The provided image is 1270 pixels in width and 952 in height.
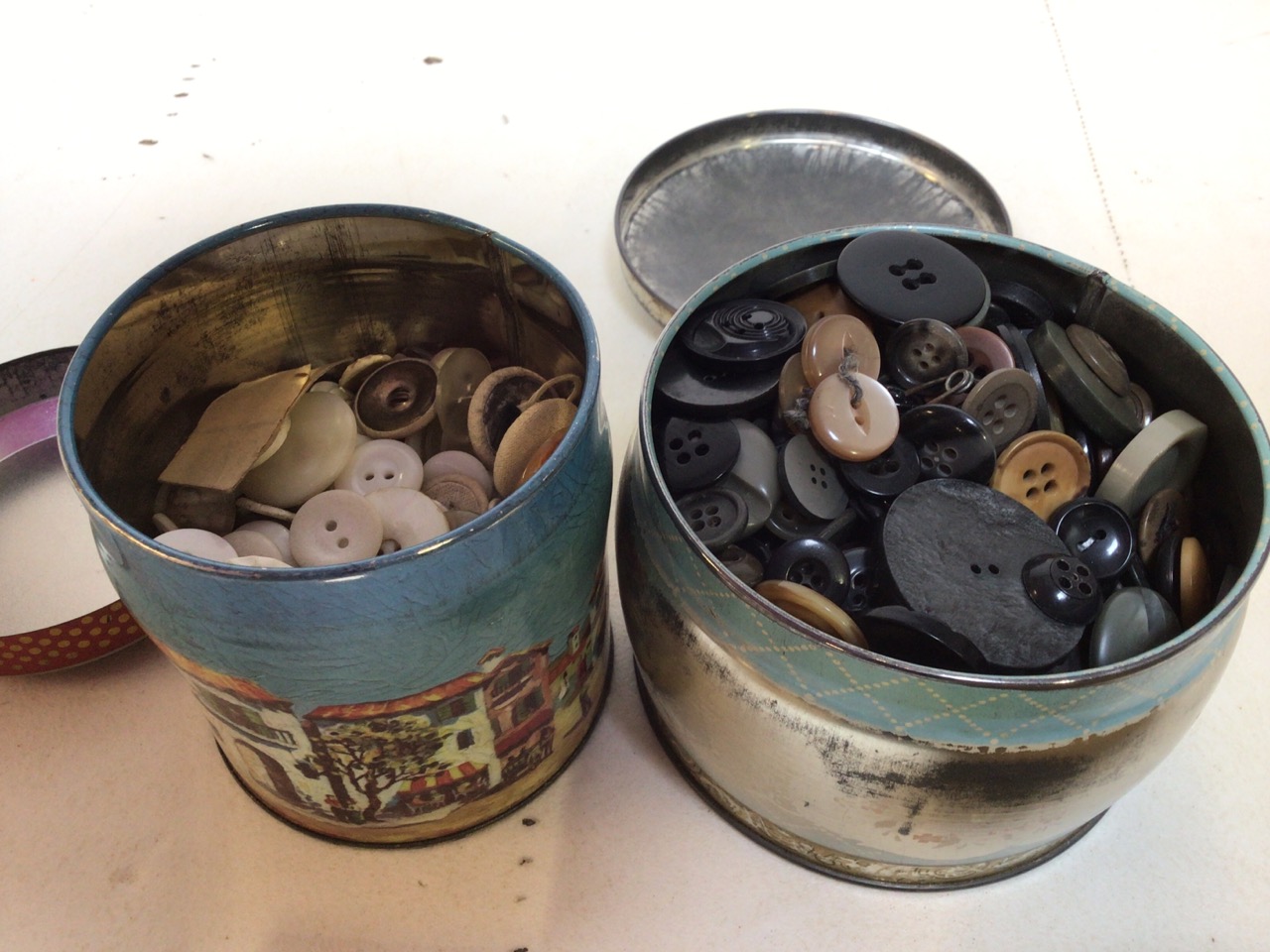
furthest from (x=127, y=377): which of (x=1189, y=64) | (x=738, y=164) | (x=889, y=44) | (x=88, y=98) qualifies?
(x=1189, y=64)

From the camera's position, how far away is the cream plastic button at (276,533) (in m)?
0.63

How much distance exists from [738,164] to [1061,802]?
2.21 feet

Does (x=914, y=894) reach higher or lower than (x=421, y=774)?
lower

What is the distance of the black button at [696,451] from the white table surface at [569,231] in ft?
0.64

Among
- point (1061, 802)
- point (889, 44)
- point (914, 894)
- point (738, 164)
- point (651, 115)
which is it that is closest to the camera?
point (1061, 802)

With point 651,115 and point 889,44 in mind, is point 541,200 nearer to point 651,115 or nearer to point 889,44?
point 651,115

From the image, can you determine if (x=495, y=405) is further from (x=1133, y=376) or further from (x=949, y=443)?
(x=1133, y=376)

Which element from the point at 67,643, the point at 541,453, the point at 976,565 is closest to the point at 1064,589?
the point at 976,565

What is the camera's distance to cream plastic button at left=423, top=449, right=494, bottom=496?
676 millimetres

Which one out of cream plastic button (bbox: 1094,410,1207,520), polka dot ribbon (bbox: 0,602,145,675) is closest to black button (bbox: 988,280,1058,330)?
cream plastic button (bbox: 1094,410,1207,520)

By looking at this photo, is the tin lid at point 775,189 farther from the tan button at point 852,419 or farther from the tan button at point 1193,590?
the tan button at point 1193,590

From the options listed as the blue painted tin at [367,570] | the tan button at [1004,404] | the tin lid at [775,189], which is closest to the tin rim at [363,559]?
the blue painted tin at [367,570]

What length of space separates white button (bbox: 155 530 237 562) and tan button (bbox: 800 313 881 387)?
1.07ft

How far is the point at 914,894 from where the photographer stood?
2.09 ft
